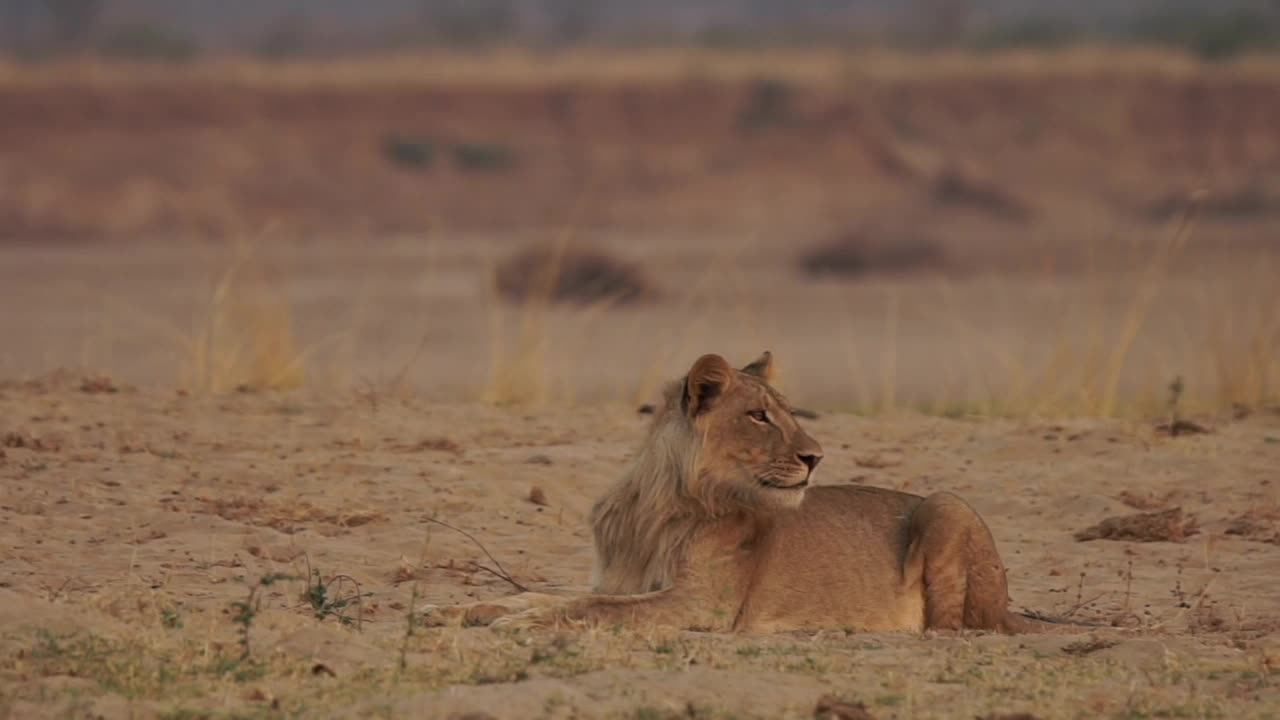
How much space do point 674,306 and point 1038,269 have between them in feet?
23.3

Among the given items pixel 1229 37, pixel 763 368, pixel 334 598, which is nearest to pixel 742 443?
pixel 763 368

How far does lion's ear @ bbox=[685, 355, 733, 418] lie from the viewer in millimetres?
7551

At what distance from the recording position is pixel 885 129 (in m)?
42.0

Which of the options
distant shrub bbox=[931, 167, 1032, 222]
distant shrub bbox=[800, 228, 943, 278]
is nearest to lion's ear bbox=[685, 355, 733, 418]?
distant shrub bbox=[800, 228, 943, 278]

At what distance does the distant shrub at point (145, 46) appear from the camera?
59.2 meters

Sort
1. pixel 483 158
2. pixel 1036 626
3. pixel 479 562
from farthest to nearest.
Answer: pixel 483 158 < pixel 479 562 < pixel 1036 626

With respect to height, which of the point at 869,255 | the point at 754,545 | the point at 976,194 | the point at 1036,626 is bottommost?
the point at 1036,626

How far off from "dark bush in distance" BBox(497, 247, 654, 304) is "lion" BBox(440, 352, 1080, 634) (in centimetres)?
1600

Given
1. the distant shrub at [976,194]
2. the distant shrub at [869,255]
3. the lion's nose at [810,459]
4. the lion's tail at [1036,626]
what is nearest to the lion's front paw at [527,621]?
the lion's nose at [810,459]

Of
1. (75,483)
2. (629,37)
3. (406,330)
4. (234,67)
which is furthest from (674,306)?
(629,37)

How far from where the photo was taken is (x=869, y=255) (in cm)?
2905

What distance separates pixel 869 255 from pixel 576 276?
5202 millimetres

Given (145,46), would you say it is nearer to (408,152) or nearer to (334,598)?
(408,152)

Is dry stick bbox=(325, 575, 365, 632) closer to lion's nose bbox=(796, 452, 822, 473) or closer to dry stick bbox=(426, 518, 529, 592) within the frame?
dry stick bbox=(426, 518, 529, 592)
